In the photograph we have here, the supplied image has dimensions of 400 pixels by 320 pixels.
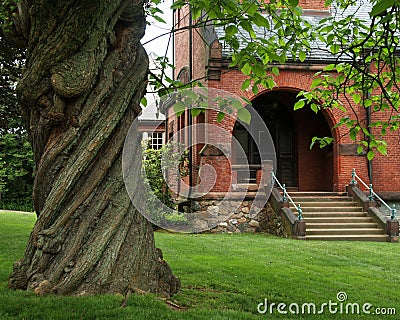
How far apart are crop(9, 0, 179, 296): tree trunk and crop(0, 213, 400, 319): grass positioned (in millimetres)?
296

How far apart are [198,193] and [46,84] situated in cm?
1018

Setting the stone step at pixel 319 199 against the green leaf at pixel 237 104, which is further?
the stone step at pixel 319 199

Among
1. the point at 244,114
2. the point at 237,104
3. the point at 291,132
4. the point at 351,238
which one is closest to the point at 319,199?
the point at 351,238

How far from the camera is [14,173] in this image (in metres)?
25.2

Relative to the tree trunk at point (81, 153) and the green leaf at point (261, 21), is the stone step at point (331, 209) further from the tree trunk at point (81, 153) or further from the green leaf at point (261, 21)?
the green leaf at point (261, 21)

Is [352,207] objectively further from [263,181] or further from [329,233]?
[263,181]

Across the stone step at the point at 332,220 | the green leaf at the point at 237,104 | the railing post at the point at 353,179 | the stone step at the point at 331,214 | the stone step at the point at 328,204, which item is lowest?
the stone step at the point at 332,220

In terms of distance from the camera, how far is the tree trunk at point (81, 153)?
172 inches

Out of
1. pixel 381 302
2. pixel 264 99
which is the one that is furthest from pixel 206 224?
pixel 381 302

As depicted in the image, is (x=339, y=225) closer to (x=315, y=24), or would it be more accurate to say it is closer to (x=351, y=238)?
(x=351, y=238)

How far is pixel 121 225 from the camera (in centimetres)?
460

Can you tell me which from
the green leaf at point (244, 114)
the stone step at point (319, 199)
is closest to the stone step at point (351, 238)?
the stone step at point (319, 199)

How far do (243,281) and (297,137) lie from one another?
469 inches

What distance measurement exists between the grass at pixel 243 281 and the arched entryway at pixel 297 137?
19.9 feet
